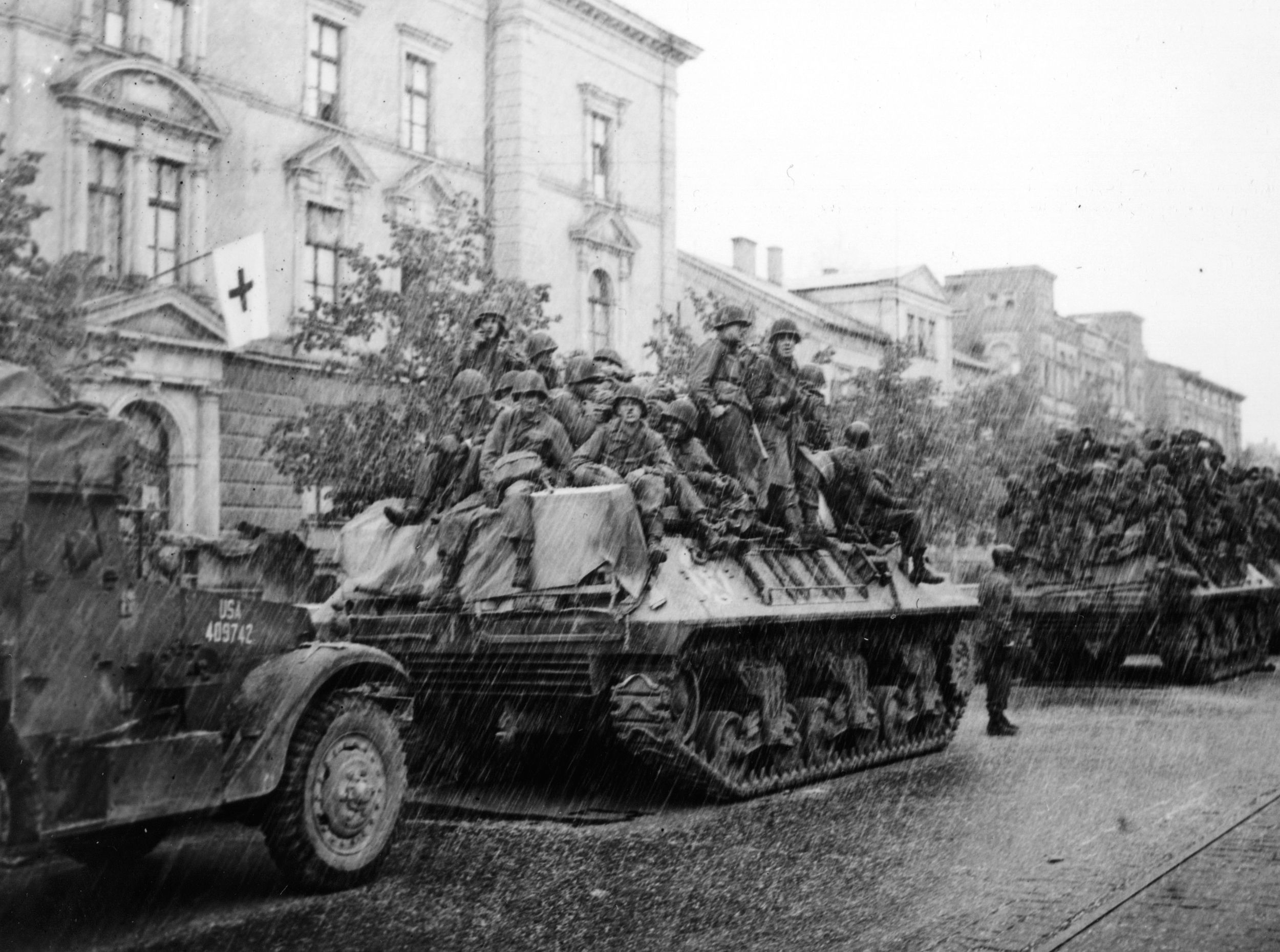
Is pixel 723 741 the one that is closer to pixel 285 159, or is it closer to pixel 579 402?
pixel 579 402

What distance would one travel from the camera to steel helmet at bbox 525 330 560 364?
11.3 metres

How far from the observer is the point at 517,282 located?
21.2 metres

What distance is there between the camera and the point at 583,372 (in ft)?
37.9

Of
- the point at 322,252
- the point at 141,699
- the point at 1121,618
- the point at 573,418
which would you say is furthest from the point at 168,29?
the point at 141,699

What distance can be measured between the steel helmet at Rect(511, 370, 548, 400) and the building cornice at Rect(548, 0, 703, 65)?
20.2 metres

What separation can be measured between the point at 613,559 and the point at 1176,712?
7931mm

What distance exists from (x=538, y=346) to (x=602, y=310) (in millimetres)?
19423

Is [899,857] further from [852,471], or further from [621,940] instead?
[852,471]

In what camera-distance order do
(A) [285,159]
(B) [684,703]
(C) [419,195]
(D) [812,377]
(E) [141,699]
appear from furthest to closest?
(C) [419,195] < (A) [285,159] < (D) [812,377] < (B) [684,703] < (E) [141,699]

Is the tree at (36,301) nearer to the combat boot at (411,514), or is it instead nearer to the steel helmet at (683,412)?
the combat boot at (411,514)

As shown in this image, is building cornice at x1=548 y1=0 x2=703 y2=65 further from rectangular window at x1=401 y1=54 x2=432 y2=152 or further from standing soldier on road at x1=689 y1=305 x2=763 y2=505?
standing soldier on road at x1=689 y1=305 x2=763 y2=505

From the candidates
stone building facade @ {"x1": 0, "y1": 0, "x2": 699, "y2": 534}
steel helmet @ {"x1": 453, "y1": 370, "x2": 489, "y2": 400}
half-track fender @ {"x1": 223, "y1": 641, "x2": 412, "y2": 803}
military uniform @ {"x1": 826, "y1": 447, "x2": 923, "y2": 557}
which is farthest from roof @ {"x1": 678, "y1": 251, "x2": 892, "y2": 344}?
half-track fender @ {"x1": 223, "y1": 641, "x2": 412, "y2": 803}

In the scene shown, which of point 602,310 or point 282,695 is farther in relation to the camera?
point 602,310

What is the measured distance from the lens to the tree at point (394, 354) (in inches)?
740
